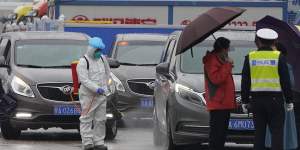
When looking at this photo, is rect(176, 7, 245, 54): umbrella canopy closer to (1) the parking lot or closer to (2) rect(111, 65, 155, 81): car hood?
(1) the parking lot

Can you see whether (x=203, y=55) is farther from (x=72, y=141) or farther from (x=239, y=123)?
(x=72, y=141)

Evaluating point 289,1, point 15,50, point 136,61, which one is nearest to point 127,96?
point 136,61

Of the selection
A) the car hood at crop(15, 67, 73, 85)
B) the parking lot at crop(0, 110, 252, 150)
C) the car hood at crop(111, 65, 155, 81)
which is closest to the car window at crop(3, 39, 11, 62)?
the car hood at crop(15, 67, 73, 85)

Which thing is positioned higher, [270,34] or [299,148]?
[270,34]

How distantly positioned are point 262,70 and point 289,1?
1768 cm

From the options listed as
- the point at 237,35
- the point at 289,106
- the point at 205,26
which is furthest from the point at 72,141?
the point at 289,106

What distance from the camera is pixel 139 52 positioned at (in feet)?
64.2

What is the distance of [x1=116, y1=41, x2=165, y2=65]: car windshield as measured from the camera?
19156 mm

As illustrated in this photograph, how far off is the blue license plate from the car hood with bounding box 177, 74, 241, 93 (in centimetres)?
240

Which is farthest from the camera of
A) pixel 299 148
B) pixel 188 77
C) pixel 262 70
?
pixel 188 77

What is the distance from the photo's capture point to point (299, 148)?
1101 cm

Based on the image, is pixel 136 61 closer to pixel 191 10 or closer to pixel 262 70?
pixel 191 10

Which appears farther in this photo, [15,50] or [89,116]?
[15,50]

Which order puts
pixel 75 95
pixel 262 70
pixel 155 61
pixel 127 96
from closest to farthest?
pixel 262 70
pixel 75 95
pixel 127 96
pixel 155 61
